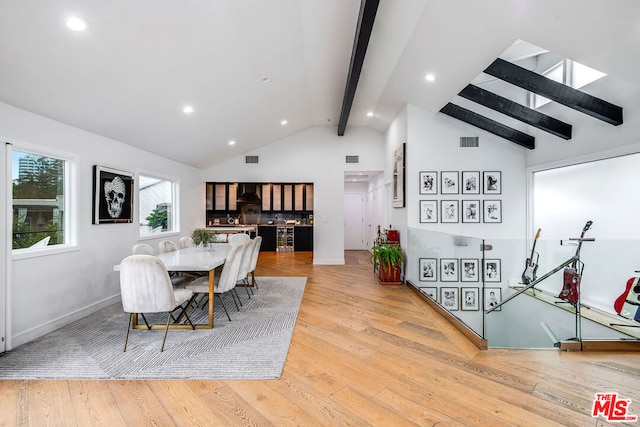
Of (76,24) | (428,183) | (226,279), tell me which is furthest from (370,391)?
(428,183)

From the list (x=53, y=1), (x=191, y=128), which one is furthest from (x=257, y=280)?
(x=53, y=1)

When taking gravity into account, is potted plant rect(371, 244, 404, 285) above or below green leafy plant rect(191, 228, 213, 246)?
below

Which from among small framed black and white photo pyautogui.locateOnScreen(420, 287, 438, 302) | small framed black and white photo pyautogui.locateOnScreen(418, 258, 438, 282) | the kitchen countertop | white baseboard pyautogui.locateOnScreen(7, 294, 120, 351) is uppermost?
the kitchen countertop

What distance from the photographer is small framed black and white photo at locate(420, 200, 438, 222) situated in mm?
5203

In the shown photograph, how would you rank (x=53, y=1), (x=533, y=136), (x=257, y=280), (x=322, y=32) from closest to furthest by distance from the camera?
1. (x=53, y=1)
2. (x=322, y=32)
3. (x=533, y=136)
4. (x=257, y=280)

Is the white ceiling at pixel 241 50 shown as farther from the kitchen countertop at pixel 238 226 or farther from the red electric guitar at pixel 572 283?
the kitchen countertop at pixel 238 226

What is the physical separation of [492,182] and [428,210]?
1.21 m

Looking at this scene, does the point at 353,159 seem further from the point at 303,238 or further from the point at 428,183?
the point at 303,238

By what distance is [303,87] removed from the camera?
505 cm

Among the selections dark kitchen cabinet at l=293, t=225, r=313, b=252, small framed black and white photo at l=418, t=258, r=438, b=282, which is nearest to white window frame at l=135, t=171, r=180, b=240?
dark kitchen cabinet at l=293, t=225, r=313, b=252

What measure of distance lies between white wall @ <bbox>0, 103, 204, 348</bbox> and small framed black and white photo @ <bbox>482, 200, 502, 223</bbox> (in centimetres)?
588

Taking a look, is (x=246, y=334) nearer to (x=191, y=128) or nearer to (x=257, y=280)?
(x=257, y=280)

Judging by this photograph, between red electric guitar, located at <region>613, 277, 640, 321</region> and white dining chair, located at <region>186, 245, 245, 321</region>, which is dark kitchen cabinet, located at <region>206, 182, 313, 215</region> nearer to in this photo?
white dining chair, located at <region>186, 245, 245, 321</region>

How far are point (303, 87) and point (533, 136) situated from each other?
12.9 feet
